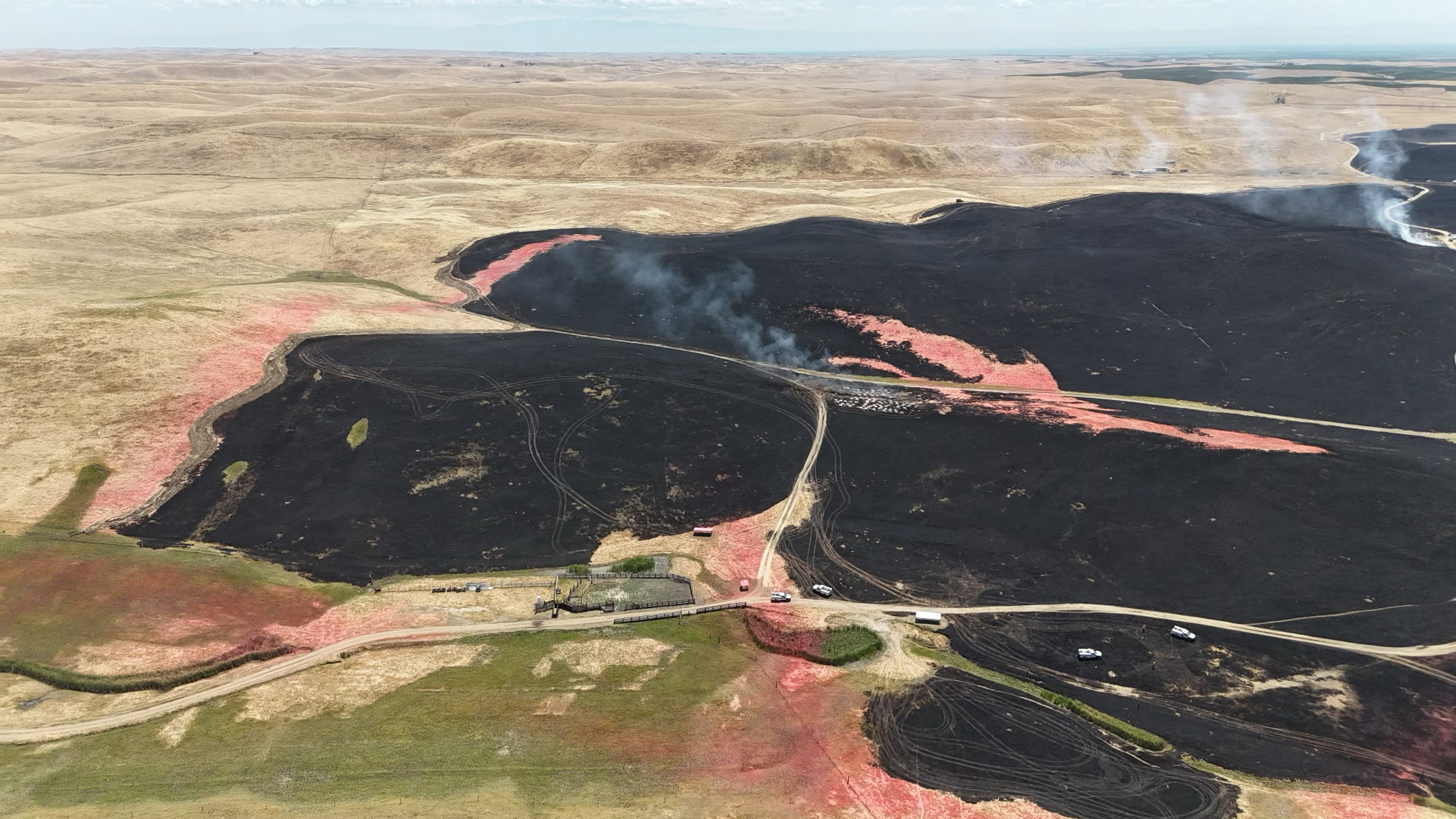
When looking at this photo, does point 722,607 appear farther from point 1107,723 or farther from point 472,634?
point 1107,723

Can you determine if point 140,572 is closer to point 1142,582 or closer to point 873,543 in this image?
point 873,543

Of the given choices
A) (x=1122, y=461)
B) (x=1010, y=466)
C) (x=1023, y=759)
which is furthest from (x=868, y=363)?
(x=1023, y=759)

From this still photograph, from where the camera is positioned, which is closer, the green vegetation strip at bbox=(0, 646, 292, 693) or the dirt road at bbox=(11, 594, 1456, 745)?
the dirt road at bbox=(11, 594, 1456, 745)

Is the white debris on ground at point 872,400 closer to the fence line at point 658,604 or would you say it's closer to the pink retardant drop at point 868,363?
the pink retardant drop at point 868,363

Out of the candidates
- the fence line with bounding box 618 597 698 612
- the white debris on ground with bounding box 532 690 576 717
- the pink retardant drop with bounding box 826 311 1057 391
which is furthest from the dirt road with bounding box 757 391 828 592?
the white debris on ground with bounding box 532 690 576 717

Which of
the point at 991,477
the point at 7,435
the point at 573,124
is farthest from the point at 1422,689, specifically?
the point at 573,124

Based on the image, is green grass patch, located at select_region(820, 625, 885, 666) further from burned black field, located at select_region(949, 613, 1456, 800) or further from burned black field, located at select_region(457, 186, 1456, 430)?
burned black field, located at select_region(457, 186, 1456, 430)
